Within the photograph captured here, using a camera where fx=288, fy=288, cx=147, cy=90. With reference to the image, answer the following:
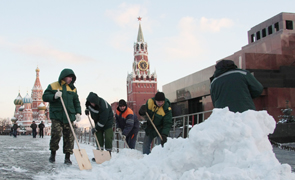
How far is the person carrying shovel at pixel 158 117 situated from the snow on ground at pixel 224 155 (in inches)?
66.2

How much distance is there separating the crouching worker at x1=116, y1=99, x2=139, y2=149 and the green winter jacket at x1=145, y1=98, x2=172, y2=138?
0.62 metres

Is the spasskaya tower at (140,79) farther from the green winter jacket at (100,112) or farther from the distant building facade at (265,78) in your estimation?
the green winter jacket at (100,112)

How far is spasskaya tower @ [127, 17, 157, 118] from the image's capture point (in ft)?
326

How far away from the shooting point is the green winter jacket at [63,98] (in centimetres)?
470

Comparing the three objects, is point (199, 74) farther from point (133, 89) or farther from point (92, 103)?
point (133, 89)

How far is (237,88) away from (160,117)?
1.96 m

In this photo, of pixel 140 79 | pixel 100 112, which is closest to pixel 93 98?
pixel 100 112

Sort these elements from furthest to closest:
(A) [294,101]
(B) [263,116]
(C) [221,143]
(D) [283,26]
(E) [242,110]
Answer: (D) [283,26], (A) [294,101], (E) [242,110], (B) [263,116], (C) [221,143]

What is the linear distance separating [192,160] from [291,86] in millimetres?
12997

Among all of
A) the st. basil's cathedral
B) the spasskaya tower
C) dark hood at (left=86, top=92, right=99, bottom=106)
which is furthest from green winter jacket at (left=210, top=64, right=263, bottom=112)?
the spasskaya tower

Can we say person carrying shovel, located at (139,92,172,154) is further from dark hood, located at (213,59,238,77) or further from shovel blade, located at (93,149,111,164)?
dark hood, located at (213,59,238,77)

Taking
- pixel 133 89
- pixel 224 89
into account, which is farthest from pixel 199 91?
pixel 133 89

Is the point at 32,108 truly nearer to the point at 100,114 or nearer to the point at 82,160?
the point at 100,114

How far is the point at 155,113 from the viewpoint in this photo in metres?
5.23
